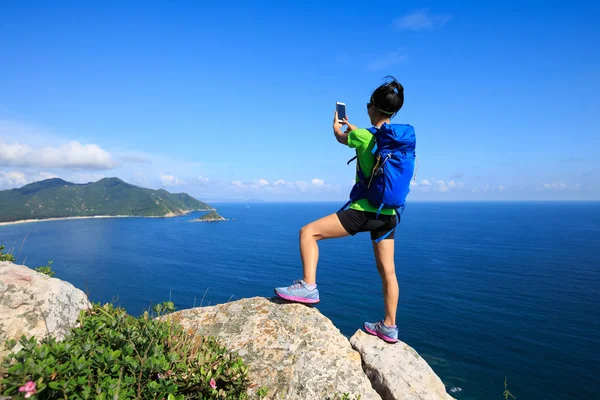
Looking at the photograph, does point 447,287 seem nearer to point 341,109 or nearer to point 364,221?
point 364,221

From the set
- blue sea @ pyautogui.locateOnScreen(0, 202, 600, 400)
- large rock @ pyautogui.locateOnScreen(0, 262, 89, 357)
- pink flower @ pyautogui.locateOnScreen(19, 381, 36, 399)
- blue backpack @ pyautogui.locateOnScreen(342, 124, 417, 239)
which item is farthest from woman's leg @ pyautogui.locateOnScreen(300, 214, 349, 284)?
blue sea @ pyautogui.locateOnScreen(0, 202, 600, 400)

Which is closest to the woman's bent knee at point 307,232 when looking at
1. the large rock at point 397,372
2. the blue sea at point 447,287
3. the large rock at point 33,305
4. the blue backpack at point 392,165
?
the blue backpack at point 392,165

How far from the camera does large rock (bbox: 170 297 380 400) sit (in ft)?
12.8

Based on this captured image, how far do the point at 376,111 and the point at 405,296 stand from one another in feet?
182

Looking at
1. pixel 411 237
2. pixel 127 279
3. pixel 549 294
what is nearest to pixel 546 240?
pixel 411 237

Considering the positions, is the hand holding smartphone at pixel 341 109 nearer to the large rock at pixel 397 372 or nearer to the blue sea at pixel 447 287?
the large rock at pixel 397 372

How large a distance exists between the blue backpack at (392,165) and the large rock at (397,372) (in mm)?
2353

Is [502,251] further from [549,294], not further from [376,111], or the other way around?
[376,111]

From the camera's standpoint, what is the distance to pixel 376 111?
4609mm

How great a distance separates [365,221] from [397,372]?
91.5 inches

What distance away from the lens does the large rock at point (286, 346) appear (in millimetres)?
3904

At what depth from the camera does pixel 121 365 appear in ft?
9.12

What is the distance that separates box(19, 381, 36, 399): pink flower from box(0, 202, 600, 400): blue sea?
16.2ft

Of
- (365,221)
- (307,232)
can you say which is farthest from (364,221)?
(307,232)
